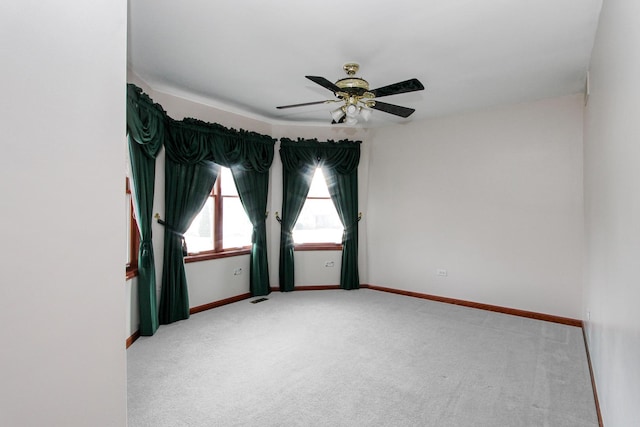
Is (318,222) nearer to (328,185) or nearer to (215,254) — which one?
(328,185)

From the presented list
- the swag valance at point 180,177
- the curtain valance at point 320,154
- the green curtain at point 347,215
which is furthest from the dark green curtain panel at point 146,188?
the green curtain at point 347,215

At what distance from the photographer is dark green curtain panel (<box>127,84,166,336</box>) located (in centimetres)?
334

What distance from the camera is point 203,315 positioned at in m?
4.30

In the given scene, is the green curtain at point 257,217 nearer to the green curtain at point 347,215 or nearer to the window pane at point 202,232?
the window pane at point 202,232

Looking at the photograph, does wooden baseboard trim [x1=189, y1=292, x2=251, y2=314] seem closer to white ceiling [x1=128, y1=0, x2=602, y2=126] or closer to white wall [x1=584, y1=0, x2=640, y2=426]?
white ceiling [x1=128, y1=0, x2=602, y2=126]

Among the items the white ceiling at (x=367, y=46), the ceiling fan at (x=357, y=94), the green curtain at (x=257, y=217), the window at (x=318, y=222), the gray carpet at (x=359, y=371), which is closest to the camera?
the gray carpet at (x=359, y=371)

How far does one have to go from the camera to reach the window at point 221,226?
455cm

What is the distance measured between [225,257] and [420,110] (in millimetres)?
3401

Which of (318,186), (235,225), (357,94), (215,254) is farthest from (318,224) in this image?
(357,94)

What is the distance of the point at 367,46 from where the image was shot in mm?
2922

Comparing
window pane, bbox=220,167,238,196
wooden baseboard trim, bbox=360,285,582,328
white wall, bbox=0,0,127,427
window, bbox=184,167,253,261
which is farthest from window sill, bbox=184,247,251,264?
white wall, bbox=0,0,127,427

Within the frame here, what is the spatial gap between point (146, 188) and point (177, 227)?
686mm

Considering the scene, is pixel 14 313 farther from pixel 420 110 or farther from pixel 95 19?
pixel 420 110

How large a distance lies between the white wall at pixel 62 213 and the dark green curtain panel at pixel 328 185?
418 cm
